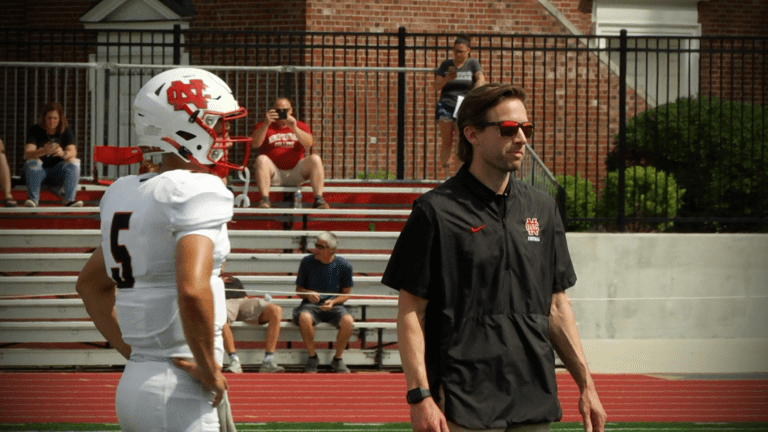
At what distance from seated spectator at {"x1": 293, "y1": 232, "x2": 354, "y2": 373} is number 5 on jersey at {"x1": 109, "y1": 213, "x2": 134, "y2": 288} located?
24.5ft

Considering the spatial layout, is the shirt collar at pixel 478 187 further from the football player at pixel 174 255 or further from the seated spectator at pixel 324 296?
the seated spectator at pixel 324 296

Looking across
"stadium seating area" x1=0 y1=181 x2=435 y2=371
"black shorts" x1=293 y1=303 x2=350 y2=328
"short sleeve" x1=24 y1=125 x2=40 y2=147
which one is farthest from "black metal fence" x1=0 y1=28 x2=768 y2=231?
"black shorts" x1=293 y1=303 x2=350 y2=328

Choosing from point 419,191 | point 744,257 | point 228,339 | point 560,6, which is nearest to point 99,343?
point 228,339

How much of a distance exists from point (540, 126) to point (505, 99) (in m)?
14.1

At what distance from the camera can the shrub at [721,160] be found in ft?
45.4

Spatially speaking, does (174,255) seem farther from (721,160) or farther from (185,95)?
(721,160)

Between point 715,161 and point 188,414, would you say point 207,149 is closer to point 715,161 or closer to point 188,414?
point 188,414

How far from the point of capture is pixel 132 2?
60.3ft

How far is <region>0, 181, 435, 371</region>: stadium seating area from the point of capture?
1077 centimetres

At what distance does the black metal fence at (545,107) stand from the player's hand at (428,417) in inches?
361

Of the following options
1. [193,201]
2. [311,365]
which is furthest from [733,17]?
[193,201]

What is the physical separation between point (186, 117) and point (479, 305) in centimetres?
121

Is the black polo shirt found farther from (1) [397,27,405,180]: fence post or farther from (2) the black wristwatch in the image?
(1) [397,27,405,180]: fence post

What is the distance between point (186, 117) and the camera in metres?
3.05
